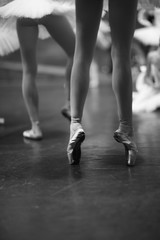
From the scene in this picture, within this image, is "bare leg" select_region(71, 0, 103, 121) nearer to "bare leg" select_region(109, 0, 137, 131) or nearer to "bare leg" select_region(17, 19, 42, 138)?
"bare leg" select_region(109, 0, 137, 131)

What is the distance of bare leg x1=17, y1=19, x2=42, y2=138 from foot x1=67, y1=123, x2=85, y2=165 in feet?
2.49

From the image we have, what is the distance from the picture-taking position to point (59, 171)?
5.45 feet

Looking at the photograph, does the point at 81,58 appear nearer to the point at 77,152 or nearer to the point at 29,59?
the point at 77,152

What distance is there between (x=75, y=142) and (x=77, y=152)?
0.30ft

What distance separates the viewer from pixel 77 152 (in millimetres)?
1709

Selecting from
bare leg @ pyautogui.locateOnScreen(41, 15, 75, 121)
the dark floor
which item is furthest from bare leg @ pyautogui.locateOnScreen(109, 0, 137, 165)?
bare leg @ pyautogui.locateOnScreen(41, 15, 75, 121)

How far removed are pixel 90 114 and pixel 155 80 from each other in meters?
0.74

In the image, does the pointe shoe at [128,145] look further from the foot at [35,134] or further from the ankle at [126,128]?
the foot at [35,134]

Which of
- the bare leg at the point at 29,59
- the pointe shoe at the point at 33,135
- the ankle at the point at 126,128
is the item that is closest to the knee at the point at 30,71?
the bare leg at the point at 29,59

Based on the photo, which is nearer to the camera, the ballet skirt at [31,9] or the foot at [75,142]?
the foot at [75,142]

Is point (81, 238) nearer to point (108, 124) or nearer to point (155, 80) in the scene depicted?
point (108, 124)

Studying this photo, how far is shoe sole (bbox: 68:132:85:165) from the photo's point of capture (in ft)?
5.33

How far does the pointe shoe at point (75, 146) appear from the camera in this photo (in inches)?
63.9

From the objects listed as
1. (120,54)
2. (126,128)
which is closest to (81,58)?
(120,54)
